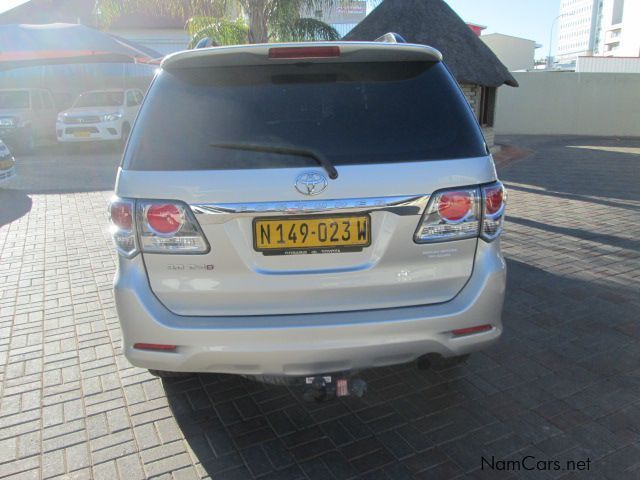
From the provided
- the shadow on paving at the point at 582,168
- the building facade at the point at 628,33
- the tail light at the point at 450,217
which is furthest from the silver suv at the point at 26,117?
the building facade at the point at 628,33

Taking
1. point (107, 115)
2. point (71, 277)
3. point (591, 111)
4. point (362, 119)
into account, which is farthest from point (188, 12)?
point (591, 111)

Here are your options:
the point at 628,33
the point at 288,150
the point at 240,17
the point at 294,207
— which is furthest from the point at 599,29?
the point at 294,207

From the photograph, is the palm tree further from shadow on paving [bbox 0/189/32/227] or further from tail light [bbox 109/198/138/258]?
tail light [bbox 109/198/138/258]

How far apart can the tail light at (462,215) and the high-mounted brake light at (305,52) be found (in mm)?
818

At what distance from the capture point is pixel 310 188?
2.30m

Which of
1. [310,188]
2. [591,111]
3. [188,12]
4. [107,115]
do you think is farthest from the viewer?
[591,111]

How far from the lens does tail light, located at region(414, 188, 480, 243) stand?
7.91ft

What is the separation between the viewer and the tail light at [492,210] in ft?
8.20

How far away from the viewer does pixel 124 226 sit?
245 centimetres

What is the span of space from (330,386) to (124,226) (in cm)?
119

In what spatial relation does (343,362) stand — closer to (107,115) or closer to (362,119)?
(362,119)

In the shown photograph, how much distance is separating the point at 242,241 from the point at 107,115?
48.2ft

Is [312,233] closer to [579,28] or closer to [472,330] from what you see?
[472,330]

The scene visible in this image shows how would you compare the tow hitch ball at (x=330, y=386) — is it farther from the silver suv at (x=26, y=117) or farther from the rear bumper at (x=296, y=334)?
the silver suv at (x=26, y=117)
